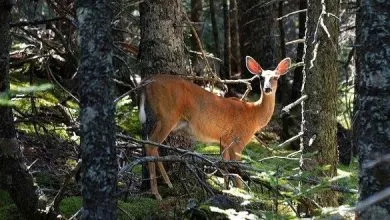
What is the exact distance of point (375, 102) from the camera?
4.12m

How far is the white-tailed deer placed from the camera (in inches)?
302

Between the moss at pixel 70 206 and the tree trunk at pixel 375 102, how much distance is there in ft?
10.2

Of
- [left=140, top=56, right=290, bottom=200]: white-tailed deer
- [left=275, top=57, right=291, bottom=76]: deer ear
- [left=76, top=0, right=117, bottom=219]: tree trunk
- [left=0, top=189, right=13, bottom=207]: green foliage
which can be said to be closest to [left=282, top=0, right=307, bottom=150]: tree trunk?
[left=140, top=56, right=290, bottom=200]: white-tailed deer

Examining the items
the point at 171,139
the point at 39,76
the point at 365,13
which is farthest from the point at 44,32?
the point at 365,13

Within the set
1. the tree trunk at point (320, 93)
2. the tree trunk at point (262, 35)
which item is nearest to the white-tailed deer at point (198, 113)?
the tree trunk at point (320, 93)

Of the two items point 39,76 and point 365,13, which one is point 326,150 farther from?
point 39,76

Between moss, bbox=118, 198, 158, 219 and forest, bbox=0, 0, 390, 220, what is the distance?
0.07 ft

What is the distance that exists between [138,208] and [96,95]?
2.71m

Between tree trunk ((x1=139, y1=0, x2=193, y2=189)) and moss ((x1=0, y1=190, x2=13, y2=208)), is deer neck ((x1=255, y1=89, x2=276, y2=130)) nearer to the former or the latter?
tree trunk ((x1=139, y1=0, x2=193, y2=189))

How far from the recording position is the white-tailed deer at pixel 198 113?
7672mm

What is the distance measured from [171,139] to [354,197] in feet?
10.2

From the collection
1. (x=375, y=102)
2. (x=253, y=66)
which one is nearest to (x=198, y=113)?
(x=253, y=66)

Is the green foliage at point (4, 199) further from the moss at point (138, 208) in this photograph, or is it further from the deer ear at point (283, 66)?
the deer ear at point (283, 66)

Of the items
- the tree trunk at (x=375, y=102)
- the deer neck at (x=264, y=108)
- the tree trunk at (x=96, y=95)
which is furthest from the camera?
the deer neck at (x=264, y=108)
